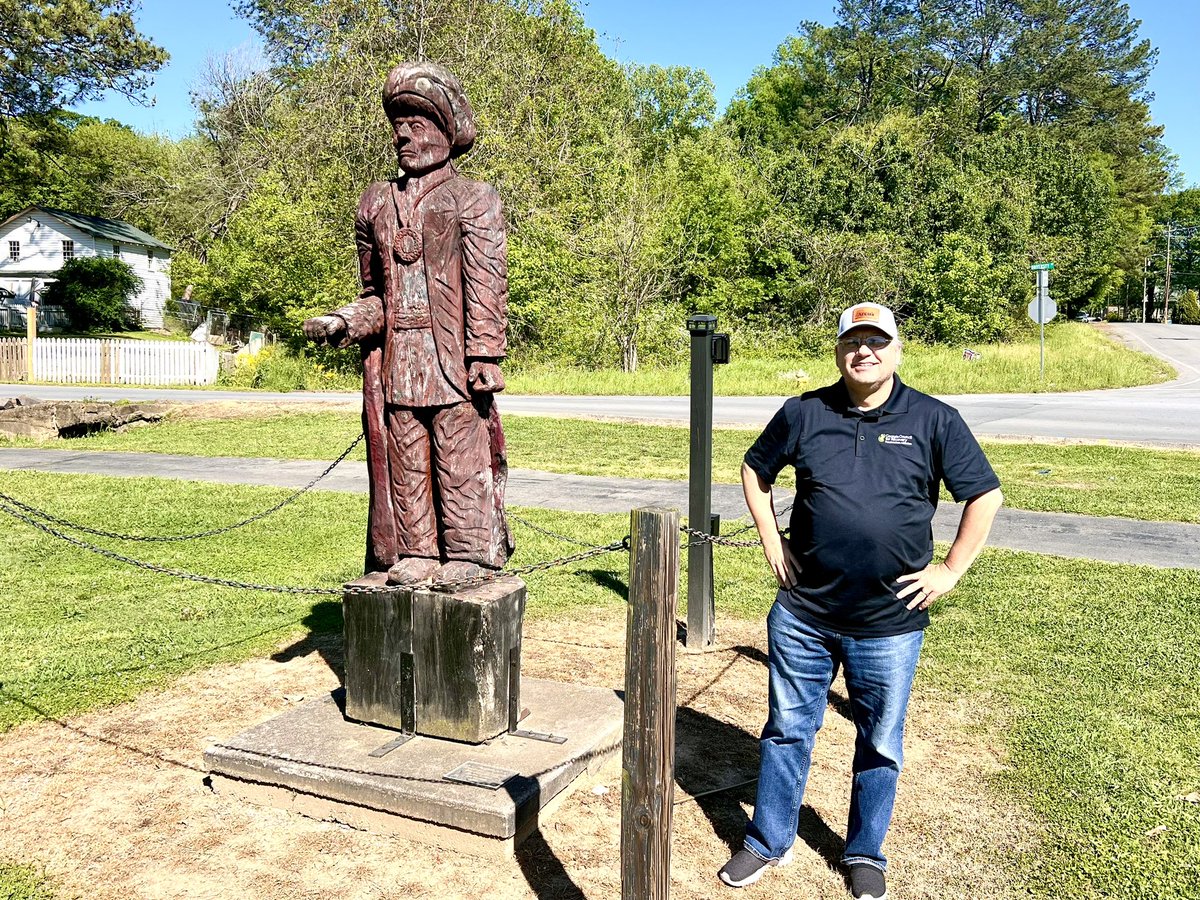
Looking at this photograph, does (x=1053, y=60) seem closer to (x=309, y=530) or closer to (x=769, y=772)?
(x=309, y=530)

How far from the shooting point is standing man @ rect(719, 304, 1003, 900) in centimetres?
320

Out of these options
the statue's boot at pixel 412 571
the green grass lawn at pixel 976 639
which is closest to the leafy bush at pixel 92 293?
the green grass lawn at pixel 976 639

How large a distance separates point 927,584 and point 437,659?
2.09 meters

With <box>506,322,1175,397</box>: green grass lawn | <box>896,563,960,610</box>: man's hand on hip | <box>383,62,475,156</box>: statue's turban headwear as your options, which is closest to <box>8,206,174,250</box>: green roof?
<box>506,322,1175,397</box>: green grass lawn

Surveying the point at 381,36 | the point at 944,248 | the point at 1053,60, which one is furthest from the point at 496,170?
the point at 1053,60

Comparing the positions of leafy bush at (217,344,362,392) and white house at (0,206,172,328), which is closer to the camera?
leafy bush at (217,344,362,392)

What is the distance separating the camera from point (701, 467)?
232 inches

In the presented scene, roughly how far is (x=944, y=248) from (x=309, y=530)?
93.8ft

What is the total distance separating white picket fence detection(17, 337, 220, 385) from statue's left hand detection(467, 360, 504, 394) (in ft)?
76.7

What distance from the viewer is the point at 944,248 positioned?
32781mm

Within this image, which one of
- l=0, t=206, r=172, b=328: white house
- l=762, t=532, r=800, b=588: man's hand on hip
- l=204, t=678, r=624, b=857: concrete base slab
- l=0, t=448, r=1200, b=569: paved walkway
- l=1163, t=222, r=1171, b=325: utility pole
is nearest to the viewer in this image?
l=762, t=532, r=800, b=588: man's hand on hip

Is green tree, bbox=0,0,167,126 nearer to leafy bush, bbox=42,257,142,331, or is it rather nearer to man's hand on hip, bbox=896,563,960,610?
leafy bush, bbox=42,257,142,331

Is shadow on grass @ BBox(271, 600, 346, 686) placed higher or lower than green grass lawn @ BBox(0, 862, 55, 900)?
higher

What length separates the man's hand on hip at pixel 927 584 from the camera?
3.19m
